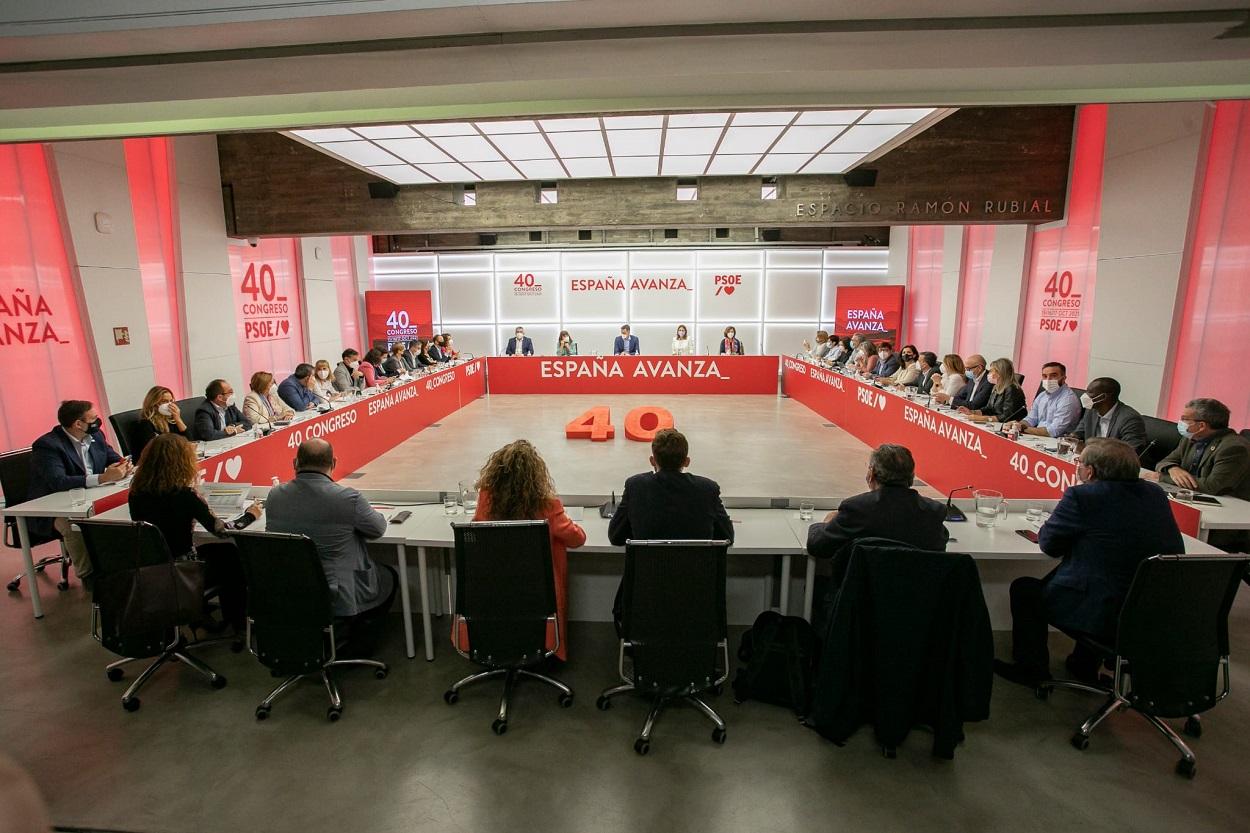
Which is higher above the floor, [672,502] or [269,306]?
[269,306]

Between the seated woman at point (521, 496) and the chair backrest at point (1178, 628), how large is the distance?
89.0 inches

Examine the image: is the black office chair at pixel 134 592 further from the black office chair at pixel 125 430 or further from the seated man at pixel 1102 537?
the seated man at pixel 1102 537

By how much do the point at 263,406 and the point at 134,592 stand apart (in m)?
3.50

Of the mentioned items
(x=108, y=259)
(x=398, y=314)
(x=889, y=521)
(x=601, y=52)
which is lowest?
(x=889, y=521)

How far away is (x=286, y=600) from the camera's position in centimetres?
273

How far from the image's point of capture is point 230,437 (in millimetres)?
5328

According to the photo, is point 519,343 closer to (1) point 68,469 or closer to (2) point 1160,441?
(1) point 68,469

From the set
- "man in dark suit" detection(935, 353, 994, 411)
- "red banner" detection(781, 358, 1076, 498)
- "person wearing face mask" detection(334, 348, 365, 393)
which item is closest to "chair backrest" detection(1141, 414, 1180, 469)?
"red banner" detection(781, 358, 1076, 498)

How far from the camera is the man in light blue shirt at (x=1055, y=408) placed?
5395 mm

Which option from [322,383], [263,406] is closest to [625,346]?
[322,383]

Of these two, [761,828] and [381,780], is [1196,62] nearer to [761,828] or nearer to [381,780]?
[761,828]

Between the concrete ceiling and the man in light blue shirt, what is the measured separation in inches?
165

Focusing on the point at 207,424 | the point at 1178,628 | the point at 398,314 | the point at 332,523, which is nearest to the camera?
the point at 1178,628

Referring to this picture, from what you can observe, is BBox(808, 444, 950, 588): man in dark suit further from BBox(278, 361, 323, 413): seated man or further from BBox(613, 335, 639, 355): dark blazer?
BBox(613, 335, 639, 355): dark blazer
